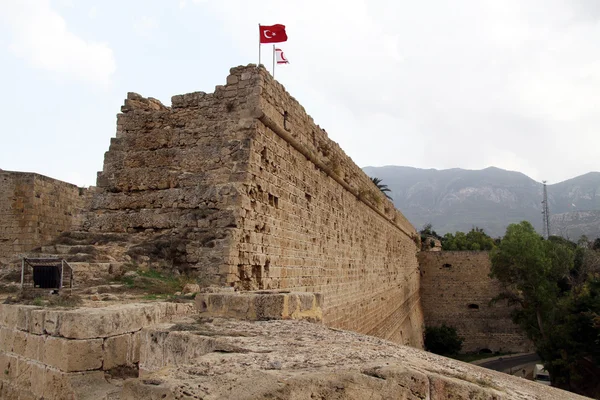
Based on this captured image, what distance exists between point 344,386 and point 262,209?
4112 mm

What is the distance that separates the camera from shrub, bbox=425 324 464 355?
24.2 m

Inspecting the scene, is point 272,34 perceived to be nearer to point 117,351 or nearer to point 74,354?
point 117,351

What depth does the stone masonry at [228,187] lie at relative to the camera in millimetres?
5109

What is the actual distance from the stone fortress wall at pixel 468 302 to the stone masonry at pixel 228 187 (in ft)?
65.7

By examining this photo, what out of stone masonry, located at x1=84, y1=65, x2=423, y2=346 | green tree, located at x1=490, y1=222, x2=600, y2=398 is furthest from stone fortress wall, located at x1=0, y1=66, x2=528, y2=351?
green tree, located at x1=490, y1=222, x2=600, y2=398

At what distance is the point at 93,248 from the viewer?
4.92 metres

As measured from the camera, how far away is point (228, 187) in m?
5.23

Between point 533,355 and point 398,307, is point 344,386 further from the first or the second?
point 533,355

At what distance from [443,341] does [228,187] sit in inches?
870

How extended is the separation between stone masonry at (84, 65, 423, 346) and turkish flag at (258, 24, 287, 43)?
814 mm

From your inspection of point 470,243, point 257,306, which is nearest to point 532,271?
point 470,243

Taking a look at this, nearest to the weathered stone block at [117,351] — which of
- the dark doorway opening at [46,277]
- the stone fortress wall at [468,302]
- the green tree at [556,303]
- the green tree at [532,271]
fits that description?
the dark doorway opening at [46,277]

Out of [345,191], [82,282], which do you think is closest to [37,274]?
[82,282]

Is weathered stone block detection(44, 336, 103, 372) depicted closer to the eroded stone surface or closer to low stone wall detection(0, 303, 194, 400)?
low stone wall detection(0, 303, 194, 400)
